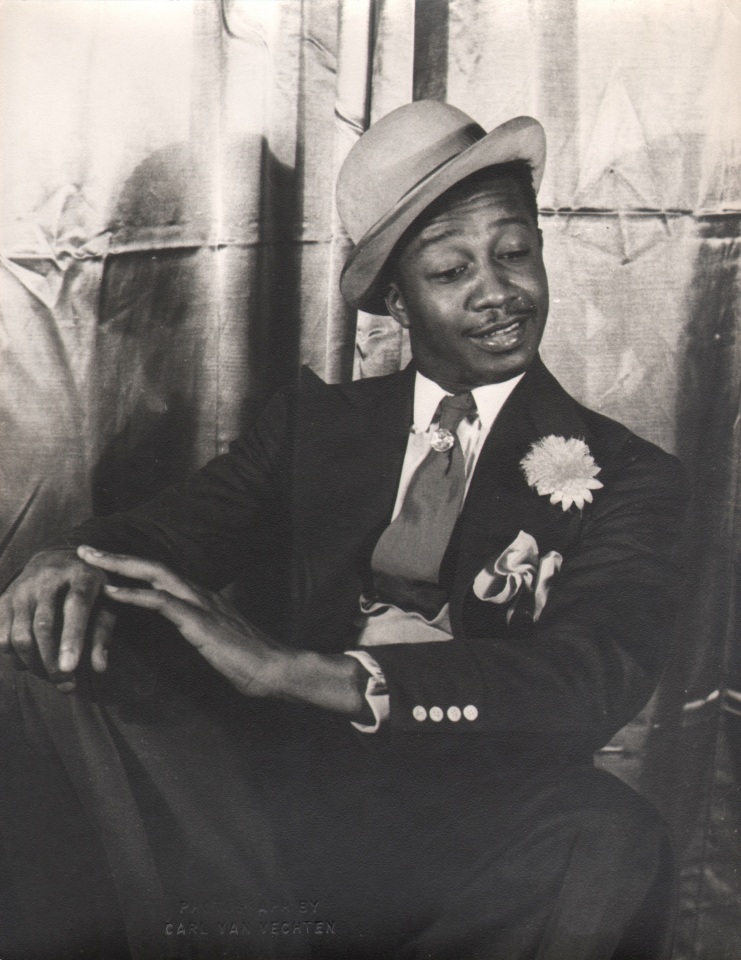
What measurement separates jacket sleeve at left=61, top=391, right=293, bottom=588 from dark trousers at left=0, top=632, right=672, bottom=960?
0.73 ft

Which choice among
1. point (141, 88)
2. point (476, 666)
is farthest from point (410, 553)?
point (141, 88)

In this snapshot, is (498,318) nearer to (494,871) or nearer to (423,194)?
(423,194)

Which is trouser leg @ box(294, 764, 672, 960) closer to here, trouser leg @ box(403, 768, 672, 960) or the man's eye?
trouser leg @ box(403, 768, 672, 960)

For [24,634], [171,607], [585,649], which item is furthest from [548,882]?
[24,634]

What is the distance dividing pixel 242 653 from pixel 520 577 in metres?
0.59

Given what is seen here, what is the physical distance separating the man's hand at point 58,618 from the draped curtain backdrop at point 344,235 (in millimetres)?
124

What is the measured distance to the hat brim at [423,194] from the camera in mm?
1956

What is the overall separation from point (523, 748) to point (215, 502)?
82cm

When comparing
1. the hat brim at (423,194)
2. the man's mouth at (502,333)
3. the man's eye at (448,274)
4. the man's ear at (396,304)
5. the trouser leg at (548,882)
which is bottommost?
the trouser leg at (548,882)

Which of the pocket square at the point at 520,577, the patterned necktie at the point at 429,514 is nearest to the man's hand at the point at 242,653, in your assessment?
the patterned necktie at the point at 429,514

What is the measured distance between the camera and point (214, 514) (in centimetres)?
211

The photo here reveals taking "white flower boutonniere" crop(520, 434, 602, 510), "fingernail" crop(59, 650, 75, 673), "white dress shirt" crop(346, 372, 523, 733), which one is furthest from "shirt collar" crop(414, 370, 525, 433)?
"fingernail" crop(59, 650, 75, 673)

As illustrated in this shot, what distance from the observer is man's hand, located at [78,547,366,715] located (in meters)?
1.97

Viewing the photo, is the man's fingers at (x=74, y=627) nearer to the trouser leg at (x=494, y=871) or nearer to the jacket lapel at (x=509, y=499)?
the trouser leg at (x=494, y=871)
